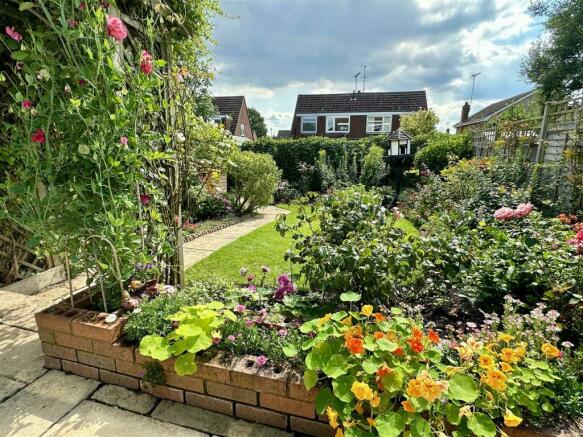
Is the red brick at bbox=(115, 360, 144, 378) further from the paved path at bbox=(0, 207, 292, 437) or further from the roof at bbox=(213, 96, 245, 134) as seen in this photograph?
the roof at bbox=(213, 96, 245, 134)

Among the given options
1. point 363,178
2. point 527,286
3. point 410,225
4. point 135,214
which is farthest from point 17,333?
point 363,178

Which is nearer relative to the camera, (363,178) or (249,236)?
(249,236)

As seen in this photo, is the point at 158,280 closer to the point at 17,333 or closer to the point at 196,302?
the point at 196,302

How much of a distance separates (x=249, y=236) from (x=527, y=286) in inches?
188

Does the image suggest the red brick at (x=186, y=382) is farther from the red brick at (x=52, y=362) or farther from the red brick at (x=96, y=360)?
the red brick at (x=52, y=362)

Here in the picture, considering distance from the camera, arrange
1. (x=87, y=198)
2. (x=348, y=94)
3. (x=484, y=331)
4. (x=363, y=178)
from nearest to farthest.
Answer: (x=484, y=331) < (x=87, y=198) < (x=363, y=178) < (x=348, y=94)

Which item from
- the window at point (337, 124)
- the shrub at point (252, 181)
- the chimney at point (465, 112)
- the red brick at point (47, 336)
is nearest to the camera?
the red brick at point (47, 336)

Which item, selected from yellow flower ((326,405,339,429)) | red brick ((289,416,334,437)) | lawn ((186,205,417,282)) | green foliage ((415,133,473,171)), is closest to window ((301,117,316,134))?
green foliage ((415,133,473,171))

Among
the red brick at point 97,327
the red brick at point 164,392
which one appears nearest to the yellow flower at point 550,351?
the red brick at point 164,392

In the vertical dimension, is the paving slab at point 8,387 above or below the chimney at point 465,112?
below

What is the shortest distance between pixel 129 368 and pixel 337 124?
24.1 m

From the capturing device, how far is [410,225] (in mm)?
7164

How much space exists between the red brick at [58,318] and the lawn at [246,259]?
1.42m

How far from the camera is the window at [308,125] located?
24453 millimetres
